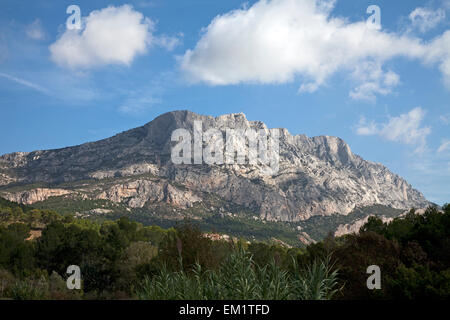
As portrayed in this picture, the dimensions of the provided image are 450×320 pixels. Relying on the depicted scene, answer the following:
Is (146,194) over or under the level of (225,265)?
over

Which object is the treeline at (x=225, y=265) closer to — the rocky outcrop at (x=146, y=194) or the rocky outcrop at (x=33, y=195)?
the rocky outcrop at (x=33, y=195)

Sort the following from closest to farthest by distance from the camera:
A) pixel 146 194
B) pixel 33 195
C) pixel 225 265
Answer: pixel 225 265
pixel 33 195
pixel 146 194

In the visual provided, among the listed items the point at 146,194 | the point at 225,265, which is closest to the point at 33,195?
the point at 146,194

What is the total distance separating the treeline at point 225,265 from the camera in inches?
451

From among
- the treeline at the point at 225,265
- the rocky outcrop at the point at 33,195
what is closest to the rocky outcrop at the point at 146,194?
the rocky outcrop at the point at 33,195

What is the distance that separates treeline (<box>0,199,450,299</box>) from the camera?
1146 cm

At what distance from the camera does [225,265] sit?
1266 cm

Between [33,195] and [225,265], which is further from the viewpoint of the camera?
[33,195]

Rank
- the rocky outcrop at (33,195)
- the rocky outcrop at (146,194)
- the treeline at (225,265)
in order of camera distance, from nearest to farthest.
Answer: the treeline at (225,265) → the rocky outcrop at (33,195) → the rocky outcrop at (146,194)

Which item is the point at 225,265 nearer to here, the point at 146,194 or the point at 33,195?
the point at 146,194

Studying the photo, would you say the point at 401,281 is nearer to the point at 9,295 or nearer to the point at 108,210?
the point at 9,295

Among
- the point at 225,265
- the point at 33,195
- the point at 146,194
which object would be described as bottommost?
the point at 225,265

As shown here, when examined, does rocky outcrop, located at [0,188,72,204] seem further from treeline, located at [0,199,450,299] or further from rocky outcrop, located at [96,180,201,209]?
treeline, located at [0,199,450,299]
